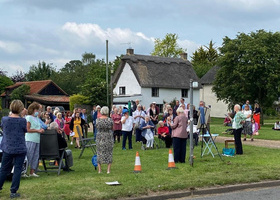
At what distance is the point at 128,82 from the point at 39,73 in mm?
35575

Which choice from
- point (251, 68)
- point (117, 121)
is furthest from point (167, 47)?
point (117, 121)

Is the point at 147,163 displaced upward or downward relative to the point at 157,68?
downward

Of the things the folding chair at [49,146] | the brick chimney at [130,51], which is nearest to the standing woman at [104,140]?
the folding chair at [49,146]

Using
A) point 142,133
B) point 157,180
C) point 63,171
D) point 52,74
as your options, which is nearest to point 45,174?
point 63,171

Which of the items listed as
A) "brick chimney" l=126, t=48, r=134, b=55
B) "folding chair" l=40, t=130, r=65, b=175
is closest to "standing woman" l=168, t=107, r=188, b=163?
"folding chair" l=40, t=130, r=65, b=175

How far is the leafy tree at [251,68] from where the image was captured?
43.8 meters

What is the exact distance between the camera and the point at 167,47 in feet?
269

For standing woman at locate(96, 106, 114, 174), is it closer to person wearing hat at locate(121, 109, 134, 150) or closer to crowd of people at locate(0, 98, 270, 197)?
crowd of people at locate(0, 98, 270, 197)

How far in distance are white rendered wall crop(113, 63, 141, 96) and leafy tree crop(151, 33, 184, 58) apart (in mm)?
18410

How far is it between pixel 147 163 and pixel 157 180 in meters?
3.88

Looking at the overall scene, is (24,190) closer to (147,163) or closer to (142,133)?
(147,163)

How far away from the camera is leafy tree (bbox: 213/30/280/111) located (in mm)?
43812

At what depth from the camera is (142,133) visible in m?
19.9

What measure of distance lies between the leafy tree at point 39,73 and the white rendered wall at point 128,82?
3199 centimetres
